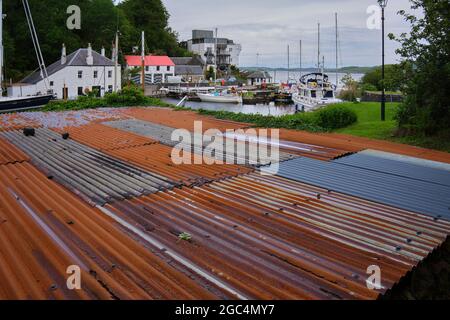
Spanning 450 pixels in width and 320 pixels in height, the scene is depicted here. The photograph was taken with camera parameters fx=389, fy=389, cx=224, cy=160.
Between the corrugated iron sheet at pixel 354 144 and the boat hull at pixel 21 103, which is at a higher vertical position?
the boat hull at pixel 21 103

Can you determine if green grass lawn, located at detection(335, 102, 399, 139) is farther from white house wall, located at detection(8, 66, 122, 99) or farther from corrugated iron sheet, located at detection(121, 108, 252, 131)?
white house wall, located at detection(8, 66, 122, 99)

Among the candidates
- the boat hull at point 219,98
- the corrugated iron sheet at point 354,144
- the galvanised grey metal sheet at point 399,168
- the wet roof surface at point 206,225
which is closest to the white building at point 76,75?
the boat hull at point 219,98

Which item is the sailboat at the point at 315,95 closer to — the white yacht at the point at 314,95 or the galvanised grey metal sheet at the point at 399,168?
the white yacht at the point at 314,95

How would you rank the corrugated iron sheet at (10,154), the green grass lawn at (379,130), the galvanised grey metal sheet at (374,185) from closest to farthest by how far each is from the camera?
the galvanised grey metal sheet at (374,185), the corrugated iron sheet at (10,154), the green grass lawn at (379,130)

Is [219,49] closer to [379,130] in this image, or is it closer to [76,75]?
[76,75]

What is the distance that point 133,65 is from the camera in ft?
256

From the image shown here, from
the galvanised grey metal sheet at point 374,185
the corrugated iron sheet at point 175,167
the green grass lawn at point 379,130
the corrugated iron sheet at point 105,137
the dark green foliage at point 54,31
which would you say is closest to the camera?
the galvanised grey metal sheet at point 374,185

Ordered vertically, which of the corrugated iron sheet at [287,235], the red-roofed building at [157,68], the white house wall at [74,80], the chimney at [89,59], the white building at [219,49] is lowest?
the corrugated iron sheet at [287,235]

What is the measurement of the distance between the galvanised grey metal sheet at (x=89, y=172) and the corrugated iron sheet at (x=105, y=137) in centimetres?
52

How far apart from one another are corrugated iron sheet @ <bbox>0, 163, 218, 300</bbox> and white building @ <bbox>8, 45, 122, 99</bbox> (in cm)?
4639

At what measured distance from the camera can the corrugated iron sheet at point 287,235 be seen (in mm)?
4539

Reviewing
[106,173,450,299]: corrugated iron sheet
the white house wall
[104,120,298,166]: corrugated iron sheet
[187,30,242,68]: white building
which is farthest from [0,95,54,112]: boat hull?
[187,30,242,68]: white building

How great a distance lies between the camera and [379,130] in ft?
74.3

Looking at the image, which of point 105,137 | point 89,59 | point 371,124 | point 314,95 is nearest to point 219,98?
point 314,95
